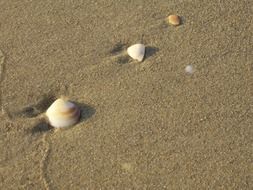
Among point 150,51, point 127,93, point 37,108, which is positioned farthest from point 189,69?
point 37,108

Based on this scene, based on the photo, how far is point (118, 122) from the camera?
220 cm

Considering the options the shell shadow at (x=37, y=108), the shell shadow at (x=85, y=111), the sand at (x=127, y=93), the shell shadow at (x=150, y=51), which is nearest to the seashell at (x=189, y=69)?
the sand at (x=127, y=93)

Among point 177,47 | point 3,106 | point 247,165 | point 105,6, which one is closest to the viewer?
point 247,165

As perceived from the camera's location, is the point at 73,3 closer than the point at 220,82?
No

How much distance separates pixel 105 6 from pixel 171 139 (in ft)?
2.97

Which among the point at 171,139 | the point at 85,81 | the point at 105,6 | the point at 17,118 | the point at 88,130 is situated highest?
the point at 105,6

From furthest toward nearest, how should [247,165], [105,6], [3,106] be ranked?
[105,6], [3,106], [247,165]

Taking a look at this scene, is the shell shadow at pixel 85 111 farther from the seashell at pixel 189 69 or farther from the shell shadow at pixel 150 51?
the seashell at pixel 189 69

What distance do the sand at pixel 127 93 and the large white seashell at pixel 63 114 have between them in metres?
0.04

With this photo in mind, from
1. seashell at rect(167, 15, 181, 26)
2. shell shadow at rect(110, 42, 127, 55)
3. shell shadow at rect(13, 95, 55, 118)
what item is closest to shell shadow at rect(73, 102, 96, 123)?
shell shadow at rect(13, 95, 55, 118)

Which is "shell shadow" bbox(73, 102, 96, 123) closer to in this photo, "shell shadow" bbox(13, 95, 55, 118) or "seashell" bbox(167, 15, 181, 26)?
"shell shadow" bbox(13, 95, 55, 118)

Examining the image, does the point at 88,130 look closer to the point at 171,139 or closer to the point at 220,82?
the point at 171,139

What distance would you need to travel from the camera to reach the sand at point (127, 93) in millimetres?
2061

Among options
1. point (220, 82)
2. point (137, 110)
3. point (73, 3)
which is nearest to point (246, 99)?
point (220, 82)
